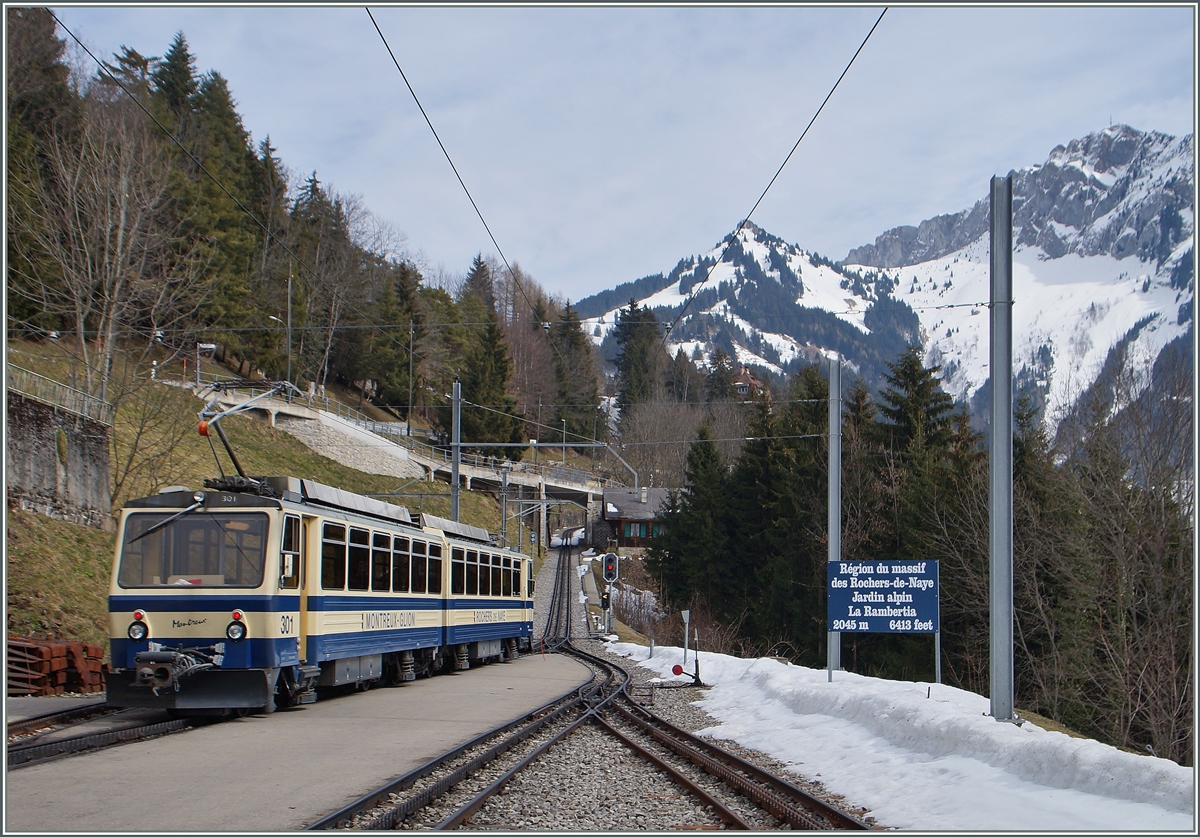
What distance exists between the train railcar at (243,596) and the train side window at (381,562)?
0.05m

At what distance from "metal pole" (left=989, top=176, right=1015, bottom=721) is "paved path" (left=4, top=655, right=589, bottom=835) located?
19.3 ft

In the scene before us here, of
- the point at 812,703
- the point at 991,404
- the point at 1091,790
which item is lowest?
the point at 812,703

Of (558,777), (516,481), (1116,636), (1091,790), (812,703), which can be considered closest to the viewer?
(1091,790)

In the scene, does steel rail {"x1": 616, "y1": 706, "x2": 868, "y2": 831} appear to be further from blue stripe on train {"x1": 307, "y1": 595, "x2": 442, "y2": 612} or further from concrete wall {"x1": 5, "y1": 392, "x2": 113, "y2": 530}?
concrete wall {"x1": 5, "y1": 392, "x2": 113, "y2": 530}

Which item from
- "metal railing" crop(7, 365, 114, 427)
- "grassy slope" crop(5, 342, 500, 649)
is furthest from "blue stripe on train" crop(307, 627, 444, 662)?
"metal railing" crop(7, 365, 114, 427)

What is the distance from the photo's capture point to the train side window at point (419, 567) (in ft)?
60.8

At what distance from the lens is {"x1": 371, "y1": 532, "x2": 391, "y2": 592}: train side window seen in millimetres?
16359

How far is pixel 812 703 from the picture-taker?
14016mm

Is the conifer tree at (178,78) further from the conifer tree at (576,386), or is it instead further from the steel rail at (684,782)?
the steel rail at (684,782)

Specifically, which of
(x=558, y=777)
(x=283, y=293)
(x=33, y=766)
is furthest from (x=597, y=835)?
(x=283, y=293)

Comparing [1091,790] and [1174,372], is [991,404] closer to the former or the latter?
[1091,790]

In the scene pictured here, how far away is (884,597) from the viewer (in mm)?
15320

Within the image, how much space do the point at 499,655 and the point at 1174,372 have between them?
2095 centimetres

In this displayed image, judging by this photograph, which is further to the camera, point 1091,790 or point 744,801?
point 744,801
